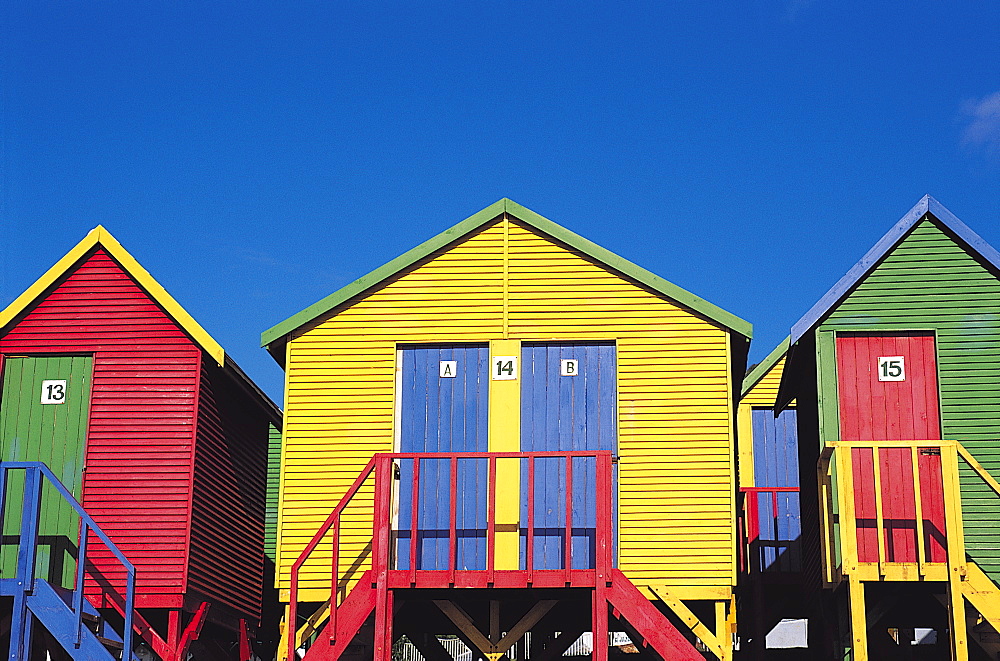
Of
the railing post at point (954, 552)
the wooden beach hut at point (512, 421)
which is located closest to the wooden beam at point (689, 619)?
the wooden beach hut at point (512, 421)

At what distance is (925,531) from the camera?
1844 cm

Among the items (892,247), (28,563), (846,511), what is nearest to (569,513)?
(846,511)

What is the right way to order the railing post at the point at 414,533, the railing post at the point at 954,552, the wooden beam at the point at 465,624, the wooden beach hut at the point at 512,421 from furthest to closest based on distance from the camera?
1. the wooden beach hut at the point at 512,421
2. the wooden beam at the point at 465,624
3. the railing post at the point at 414,533
4. the railing post at the point at 954,552

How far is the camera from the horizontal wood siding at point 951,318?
19.0 metres

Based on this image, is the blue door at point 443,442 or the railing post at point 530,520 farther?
the blue door at point 443,442

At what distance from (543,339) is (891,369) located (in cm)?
477

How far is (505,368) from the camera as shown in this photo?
19.6 meters

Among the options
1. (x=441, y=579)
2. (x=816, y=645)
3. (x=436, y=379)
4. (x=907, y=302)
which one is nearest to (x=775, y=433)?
(x=816, y=645)

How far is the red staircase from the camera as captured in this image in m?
17.2

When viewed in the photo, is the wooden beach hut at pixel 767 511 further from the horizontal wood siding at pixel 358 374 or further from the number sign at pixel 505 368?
the horizontal wood siding at pixel 358 374

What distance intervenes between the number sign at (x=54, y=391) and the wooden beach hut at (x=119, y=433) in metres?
0.01

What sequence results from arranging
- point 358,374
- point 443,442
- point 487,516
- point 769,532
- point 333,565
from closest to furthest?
point 333,565
point 487,516
point 443,442
point 358,374
point 769,532

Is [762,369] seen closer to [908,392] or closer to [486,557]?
[908,392]

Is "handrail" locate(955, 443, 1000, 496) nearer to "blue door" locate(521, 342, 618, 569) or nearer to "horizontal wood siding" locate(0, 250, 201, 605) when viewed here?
"blue door" locate(521, 342, 618, 569)
